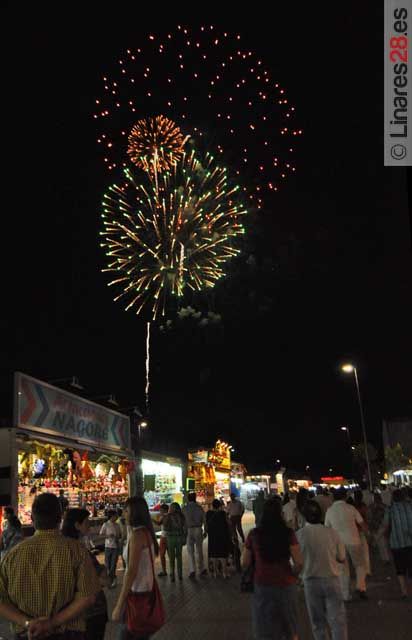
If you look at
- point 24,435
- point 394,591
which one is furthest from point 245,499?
point 394,591

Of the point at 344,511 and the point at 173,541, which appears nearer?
the point at 344,511

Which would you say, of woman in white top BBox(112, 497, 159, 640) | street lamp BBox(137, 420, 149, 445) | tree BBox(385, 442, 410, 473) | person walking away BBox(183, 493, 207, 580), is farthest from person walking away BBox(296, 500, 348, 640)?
tree BBox(385, 442, 410, 473)

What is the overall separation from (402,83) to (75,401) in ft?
52.4

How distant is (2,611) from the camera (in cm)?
341

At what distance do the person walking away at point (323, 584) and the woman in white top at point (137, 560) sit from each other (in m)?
1.76

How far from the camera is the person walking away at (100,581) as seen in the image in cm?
570

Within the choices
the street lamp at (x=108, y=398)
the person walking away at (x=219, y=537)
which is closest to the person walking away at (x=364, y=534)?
the person walking away at (x=219, y=537)

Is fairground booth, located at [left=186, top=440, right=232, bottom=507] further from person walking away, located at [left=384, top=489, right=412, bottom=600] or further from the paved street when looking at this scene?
person walking away, located at [left=384, top=489, right=412, bottom=600]

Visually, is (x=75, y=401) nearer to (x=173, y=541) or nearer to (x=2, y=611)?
(x=173, y=541)

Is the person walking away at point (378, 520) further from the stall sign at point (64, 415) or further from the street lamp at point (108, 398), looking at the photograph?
the street lamp at point (108, 398)

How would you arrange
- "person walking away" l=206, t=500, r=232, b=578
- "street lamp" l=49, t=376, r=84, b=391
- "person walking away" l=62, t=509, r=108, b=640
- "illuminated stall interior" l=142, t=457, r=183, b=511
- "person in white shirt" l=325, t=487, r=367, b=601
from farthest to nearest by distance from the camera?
1. "illuminated stall interior" l=142, t=457, r=183, b=511
2. "street lamp" l=49, t=376, r=84, b=391
3. "person walking away" l=206, t=500, r=232, b=578
4. "person in white shirt" l=325, t=487, r=367, b=601
5. "person walking away" l=62, t=509, r=108, b=640

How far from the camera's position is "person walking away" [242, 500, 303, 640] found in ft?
16.9

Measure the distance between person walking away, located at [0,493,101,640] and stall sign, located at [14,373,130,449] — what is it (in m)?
12.1

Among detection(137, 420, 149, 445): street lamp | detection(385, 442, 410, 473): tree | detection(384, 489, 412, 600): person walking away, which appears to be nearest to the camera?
detection(384, 489, 412, 600): person walking away
